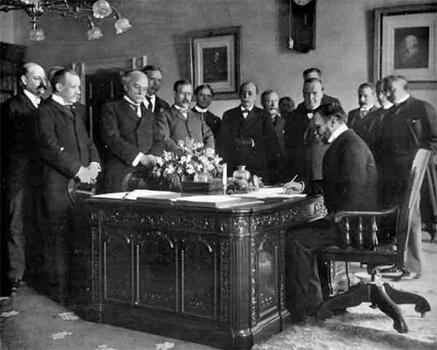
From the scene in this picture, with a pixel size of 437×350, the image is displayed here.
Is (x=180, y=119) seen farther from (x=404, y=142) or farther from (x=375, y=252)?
(x=375, y=252)

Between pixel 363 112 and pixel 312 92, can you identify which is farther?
pixel 363 112

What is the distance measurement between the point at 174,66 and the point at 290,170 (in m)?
2.35

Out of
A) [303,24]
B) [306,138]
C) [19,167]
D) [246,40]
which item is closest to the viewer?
[19,167]

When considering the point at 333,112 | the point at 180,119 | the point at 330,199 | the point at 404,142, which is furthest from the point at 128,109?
the point at 404,142

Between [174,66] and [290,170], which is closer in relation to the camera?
[290,170]

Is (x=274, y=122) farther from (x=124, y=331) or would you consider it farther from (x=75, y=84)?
(x=124, y=331)

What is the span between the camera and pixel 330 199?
315 cm

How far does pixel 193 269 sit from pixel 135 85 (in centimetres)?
203

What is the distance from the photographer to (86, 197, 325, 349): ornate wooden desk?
268 cm

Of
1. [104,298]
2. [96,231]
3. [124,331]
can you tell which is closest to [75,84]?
[96,231]

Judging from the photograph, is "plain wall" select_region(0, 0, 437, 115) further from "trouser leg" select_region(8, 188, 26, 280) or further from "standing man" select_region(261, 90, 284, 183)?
"trouser leg" select_region(8, 188, 26, 280)

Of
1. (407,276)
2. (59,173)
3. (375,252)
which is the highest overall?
(59,173)

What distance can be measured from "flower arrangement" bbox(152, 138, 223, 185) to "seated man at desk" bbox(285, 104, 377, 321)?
0.68 metres

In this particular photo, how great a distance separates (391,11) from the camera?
16.2 ft
